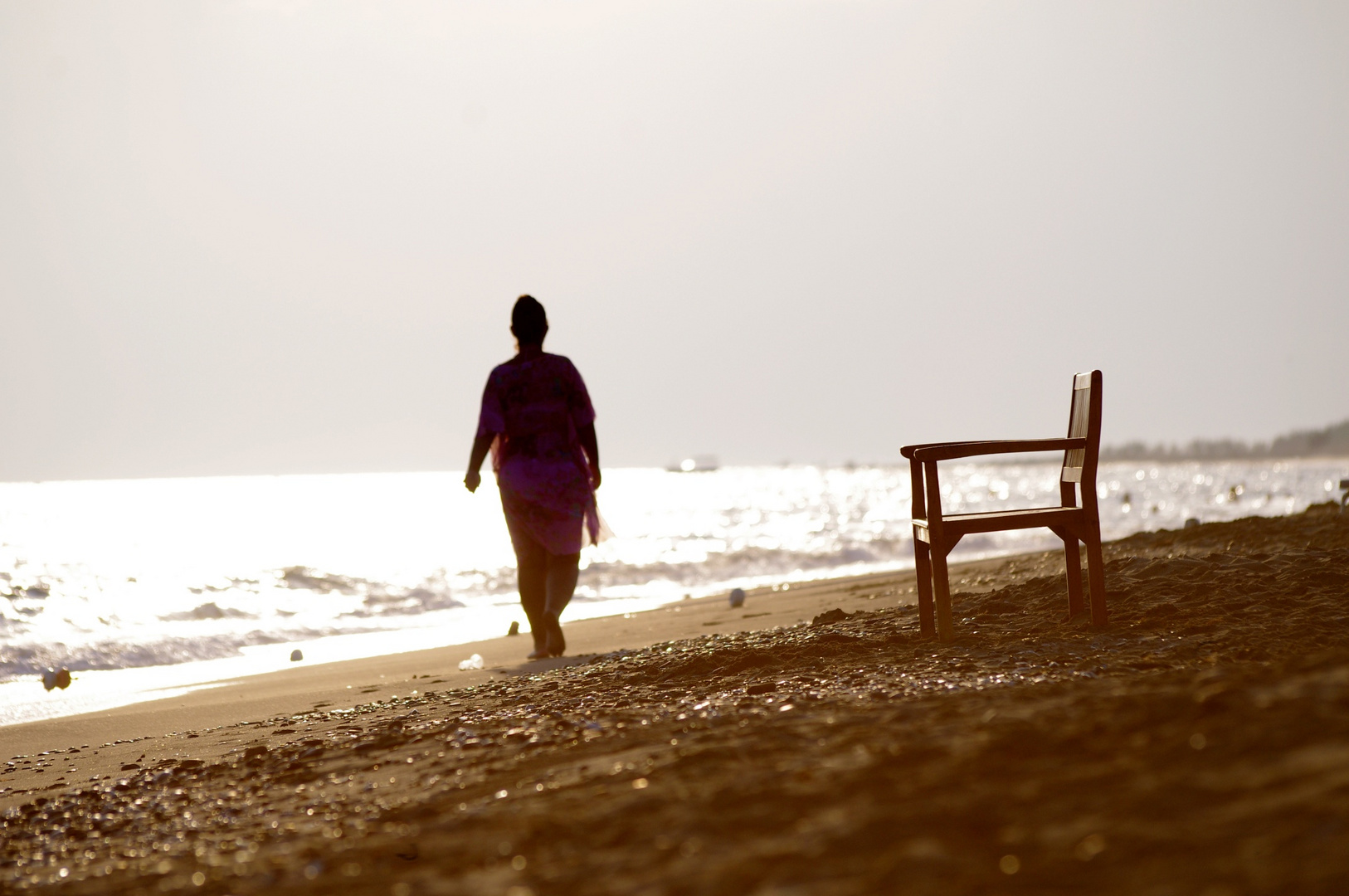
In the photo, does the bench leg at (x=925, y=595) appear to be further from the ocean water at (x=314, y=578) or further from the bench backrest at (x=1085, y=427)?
the ocean water at (x=314, y=578)

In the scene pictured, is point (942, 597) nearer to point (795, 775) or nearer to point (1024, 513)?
point (1024, 513)

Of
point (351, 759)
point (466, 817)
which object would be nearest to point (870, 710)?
point (466, 817)

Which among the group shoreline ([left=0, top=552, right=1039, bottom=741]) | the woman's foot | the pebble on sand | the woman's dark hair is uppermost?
the woman's dark hair

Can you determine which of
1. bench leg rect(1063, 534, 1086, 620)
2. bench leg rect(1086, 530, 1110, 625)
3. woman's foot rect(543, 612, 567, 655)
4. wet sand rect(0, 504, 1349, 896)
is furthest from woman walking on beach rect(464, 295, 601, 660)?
bench leg rect(1086, 530, 1110, 625)

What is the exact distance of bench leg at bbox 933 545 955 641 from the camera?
445 centimetres

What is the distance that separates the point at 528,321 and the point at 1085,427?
11.1 ft

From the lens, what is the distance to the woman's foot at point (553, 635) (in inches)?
255

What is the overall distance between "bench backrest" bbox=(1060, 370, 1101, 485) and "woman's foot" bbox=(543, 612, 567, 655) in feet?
10.1

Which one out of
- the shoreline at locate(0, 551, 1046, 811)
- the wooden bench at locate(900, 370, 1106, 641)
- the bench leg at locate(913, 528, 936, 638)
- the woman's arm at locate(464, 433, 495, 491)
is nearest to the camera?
the wooden bench at locate(900, 370, 1106, 641)

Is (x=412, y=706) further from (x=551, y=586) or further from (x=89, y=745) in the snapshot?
(x=551, y=586)

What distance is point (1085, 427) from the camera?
4.66 m

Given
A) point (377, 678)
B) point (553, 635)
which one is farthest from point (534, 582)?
point (377, 678)

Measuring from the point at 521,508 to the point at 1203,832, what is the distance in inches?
204

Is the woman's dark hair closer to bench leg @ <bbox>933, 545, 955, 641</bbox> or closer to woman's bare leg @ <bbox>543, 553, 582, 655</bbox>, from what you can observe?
woman's bare leg @ <bbox>543, 553, 582, 655</bbox>
